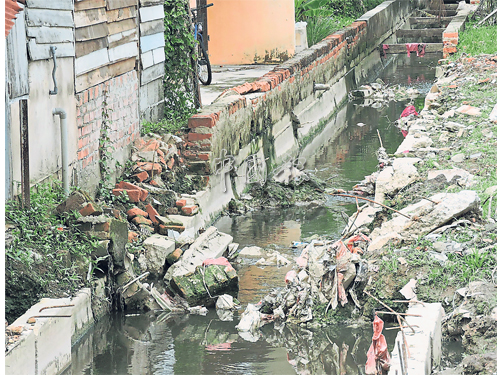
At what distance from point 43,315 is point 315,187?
5.96 meters

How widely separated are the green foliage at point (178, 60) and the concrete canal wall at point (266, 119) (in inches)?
20.5

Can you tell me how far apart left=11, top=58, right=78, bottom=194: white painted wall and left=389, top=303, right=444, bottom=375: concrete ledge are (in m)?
A: 3.45

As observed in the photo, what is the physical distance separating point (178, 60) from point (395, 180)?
3977 mm

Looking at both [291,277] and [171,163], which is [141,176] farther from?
[291,277]

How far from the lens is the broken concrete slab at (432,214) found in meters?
6.89

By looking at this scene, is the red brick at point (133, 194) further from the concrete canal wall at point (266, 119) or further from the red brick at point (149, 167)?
the concrete canal wall at point (266, 119)

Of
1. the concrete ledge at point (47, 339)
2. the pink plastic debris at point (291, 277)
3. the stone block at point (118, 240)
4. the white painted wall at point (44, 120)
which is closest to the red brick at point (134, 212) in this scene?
the white painted wall at point (44, 120)

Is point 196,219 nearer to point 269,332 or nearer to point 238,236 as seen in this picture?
point 238,236

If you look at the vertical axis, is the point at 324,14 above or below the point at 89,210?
above

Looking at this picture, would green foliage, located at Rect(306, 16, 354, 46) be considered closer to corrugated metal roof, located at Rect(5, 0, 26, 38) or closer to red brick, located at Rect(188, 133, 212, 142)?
red brick, located at Rect(188, 133, 212, 142)

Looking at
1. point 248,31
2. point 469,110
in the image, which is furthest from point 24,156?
point 248,31

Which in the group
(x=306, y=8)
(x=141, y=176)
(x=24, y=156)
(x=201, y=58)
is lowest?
(x=141, y=176)

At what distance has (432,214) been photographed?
6984 millimetres

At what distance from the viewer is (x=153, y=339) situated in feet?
21.7
